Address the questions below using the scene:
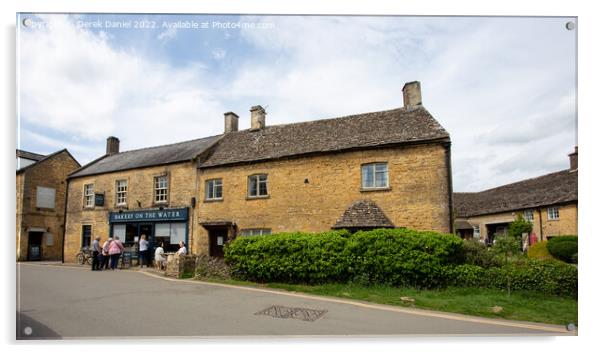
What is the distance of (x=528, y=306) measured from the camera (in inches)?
303

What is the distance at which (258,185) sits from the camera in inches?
616

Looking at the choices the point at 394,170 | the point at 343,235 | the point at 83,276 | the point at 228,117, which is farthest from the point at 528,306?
the point at 228,117

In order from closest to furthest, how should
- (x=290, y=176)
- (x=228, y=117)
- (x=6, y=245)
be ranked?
1. (x=6, y=245)
2. (x=290, y=176)
3. (x=228, y=117)

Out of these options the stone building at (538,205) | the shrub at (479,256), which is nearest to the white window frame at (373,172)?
the stone building at (538,205)

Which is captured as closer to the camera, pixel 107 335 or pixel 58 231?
pixel 107 335

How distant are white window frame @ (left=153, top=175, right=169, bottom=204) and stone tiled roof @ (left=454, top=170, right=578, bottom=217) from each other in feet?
48.7

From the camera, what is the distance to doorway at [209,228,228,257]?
16.7 metres

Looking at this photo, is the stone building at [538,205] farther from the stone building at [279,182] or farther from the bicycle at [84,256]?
the bicycle at [84,256]

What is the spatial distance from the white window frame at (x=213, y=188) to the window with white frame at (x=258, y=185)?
1.73 meters

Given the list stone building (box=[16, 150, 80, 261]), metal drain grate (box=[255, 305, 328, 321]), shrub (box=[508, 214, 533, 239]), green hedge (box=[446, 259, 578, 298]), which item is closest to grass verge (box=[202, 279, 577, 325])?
green hedge (box=[446, 259, 578, 298])

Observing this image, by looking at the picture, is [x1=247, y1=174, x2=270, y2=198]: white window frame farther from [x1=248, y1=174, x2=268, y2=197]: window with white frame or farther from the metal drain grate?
the metal drain grate

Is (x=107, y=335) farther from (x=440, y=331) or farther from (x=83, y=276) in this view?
(x=83, y=276)

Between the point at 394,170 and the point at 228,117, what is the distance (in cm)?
1102

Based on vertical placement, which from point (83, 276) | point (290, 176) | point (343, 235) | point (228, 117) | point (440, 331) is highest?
point (228, 117)
